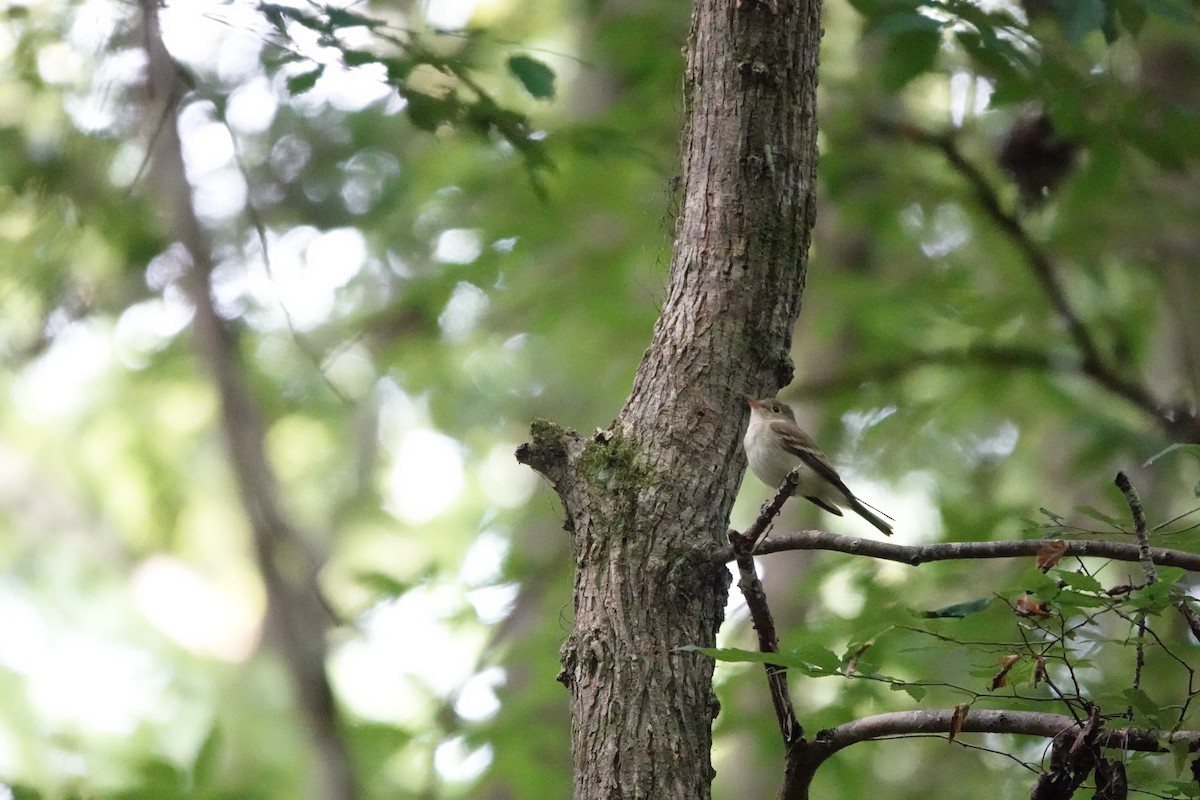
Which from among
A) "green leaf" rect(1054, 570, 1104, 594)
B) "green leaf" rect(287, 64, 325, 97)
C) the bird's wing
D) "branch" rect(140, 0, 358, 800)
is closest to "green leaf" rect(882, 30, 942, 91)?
the bird's wing

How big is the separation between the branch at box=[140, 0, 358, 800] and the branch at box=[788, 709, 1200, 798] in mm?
1594

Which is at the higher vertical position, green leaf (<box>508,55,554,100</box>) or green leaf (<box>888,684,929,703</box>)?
green leaf (<box>508,55,554,100</box>)

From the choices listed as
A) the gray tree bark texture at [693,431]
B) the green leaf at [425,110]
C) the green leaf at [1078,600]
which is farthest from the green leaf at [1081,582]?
the green leaf at [425,110]

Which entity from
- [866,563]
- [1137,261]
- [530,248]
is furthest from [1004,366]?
[530,248]

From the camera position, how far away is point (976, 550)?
2.09 meters

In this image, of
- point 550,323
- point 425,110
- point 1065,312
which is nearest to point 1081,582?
point 425,110

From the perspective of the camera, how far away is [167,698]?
10.2m

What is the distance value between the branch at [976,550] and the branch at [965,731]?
30 cm

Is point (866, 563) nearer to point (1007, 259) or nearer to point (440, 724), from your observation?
point (440, 724)

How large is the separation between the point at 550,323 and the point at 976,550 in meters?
4.86

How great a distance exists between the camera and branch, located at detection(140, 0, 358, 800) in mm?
3359

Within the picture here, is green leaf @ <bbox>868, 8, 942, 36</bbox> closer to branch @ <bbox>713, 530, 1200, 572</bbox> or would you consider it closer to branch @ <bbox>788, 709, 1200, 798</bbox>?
branch @ <bbox>713, 530, 1200, 572</bbox>

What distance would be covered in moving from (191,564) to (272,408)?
4315mm

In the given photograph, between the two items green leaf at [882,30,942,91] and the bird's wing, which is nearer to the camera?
green leaf at [882,30,942,91]
